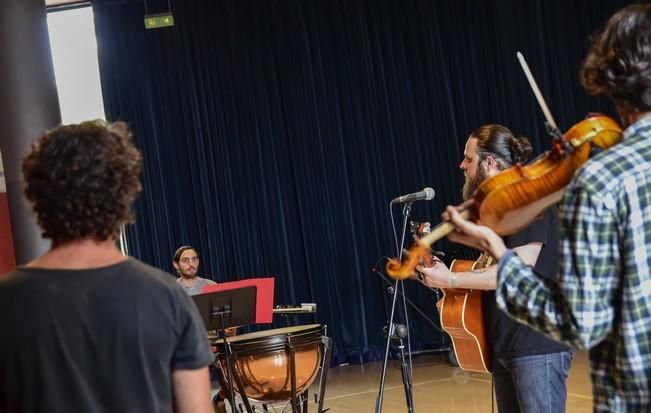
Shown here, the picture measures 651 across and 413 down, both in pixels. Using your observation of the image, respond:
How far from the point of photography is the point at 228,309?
216 inches

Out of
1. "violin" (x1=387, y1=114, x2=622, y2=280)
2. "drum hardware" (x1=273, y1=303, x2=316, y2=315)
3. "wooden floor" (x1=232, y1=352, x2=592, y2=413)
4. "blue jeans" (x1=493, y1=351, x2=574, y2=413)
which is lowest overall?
"wooden floor" (x1=232, y1=352, x2=592, y2=413)

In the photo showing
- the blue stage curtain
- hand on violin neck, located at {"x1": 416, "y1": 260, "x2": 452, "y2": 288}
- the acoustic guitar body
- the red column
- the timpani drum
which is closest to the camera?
the acoustic guitar body

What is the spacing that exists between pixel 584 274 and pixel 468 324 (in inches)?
75.1

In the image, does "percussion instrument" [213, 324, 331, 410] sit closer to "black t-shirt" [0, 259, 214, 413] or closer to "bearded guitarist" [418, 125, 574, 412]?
"bearded guitarist" [418, 125, 574, 412]

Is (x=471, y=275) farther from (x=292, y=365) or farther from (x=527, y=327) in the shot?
(x=292, y=365)

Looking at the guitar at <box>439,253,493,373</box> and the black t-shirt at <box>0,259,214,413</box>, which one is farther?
the guitar at <box>439,253,493,373</box>

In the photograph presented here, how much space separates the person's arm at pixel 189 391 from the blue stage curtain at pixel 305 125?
8.84 meters

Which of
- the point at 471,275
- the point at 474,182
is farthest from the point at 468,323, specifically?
the point at 474,182

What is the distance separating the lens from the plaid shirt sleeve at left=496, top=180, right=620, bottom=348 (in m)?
1.83

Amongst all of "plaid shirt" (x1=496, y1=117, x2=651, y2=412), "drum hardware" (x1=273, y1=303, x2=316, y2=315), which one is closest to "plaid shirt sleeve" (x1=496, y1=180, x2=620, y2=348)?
"plaid shirt" (x1=496, y1=117, x2=651, y2=412)

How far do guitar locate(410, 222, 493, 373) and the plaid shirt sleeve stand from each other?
168 cm

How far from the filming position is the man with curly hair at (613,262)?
1835 mm

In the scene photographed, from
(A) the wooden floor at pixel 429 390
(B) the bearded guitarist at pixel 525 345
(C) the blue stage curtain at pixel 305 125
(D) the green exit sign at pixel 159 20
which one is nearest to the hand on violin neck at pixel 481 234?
(B) the bearded guitarist at pixel 525 345

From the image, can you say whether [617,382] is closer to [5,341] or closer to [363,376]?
[5,341]
